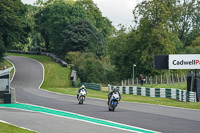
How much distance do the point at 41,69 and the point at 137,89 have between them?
3015 centimetres

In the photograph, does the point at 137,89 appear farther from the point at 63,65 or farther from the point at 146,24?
the point at 63,65

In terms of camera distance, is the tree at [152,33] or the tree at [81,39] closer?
the tree at [152,33]

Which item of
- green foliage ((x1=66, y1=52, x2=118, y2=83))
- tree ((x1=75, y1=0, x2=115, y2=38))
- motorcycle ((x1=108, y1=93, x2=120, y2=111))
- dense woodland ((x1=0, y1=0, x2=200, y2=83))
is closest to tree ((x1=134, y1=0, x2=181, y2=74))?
dense woodland ((x1=0, y1=0, x2=200, y2=83))

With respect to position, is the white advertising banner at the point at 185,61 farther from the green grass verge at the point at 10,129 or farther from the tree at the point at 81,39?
→ the tree at the point at 81,39

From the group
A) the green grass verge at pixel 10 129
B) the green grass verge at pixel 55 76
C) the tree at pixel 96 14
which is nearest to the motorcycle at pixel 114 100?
the green grass verge at pixel 10 129

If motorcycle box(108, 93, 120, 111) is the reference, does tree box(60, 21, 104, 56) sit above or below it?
above

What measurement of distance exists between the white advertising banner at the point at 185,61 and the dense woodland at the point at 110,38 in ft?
97.0

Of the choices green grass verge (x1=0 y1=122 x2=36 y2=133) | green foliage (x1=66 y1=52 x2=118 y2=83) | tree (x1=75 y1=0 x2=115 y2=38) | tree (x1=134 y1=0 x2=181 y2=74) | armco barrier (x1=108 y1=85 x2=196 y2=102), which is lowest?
armco barrier (x1=108 y1=85 x2=196 y2=102)

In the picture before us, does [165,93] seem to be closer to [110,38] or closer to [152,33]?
[152,33]

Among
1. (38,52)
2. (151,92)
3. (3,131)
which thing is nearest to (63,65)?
(38,52)

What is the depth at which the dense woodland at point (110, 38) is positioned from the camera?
2671 inches

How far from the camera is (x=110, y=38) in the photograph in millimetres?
83438

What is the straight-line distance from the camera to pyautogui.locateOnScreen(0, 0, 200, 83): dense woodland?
2671 inches

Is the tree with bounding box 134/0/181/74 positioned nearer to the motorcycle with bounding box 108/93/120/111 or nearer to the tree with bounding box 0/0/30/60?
the tree with bounding box 0/0/30/60
